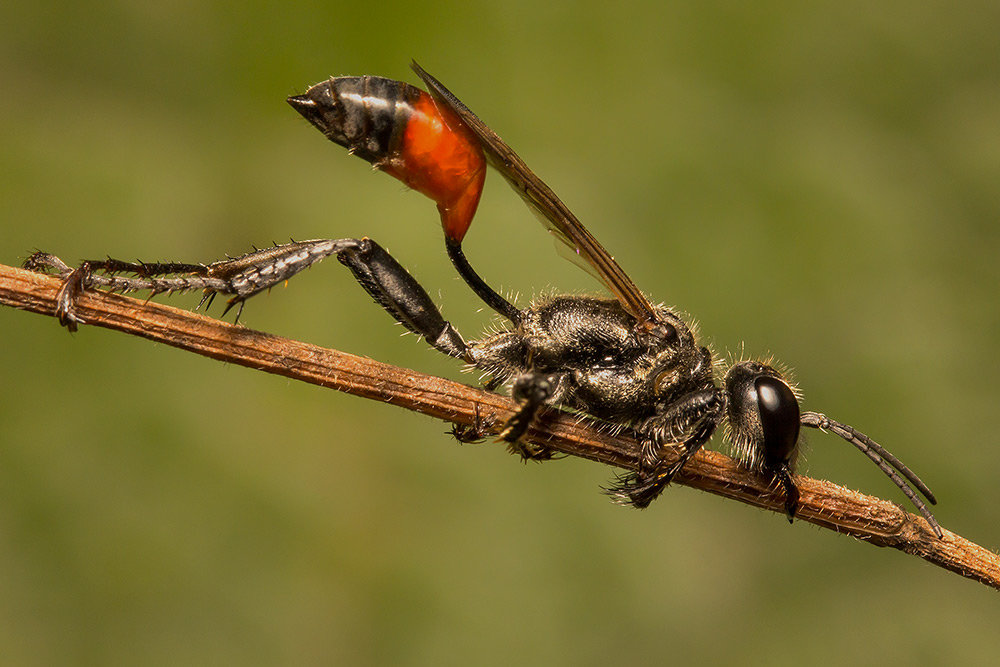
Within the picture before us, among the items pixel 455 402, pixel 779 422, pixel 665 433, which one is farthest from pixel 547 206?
pixel 779 422

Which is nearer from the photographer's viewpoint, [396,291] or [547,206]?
[547,206]

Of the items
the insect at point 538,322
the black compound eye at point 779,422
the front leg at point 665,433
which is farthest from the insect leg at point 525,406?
the black compound eye at point 779,422

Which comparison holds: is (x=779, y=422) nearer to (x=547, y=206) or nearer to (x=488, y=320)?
(x=547, y=206)

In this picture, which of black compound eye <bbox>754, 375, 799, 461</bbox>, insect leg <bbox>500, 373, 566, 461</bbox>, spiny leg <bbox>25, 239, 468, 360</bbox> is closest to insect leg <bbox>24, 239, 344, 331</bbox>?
spiny leg <bbox>25, 239, 468, 360</bbox>

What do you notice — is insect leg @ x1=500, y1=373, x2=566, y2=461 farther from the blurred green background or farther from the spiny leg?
the blurred green background

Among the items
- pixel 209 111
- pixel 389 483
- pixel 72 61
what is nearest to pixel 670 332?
pixel 389 483

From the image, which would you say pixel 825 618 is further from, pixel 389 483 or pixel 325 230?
pixel 325 230
